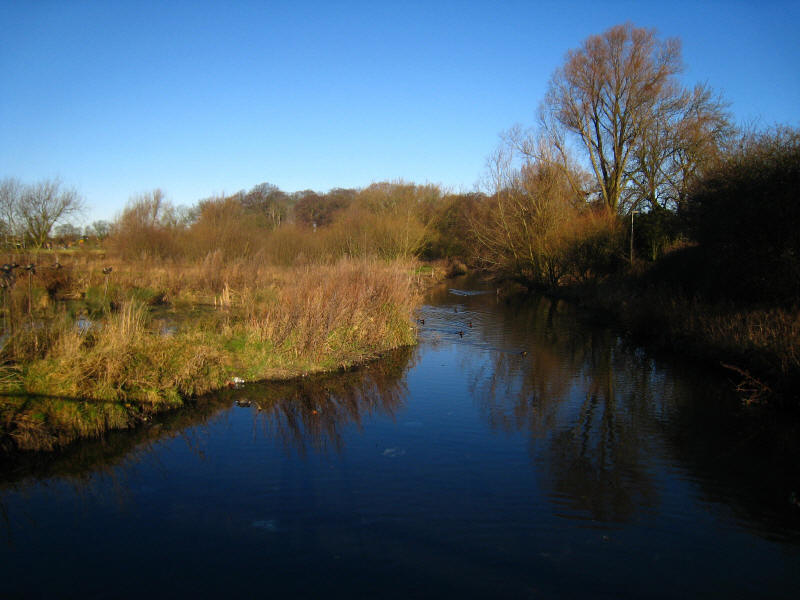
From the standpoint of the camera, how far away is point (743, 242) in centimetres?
1083

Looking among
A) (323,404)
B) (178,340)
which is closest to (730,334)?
(323,404)

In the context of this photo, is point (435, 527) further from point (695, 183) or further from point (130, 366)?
point (695, 183)

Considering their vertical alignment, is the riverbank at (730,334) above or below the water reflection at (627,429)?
above

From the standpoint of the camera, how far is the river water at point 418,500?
4.22 m

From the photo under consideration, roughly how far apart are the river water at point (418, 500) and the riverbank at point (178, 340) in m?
0.44

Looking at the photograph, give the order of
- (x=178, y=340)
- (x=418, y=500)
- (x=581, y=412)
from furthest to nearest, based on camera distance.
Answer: (x=178, y=340) < (x=581, y=412) < (x=418, y=500)

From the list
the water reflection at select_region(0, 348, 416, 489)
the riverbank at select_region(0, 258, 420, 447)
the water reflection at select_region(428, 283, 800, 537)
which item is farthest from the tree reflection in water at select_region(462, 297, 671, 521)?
the riverbank at select_region(0, 258, 420, 447)

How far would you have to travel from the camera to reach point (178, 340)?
8.86 metres

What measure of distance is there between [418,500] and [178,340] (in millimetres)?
5366

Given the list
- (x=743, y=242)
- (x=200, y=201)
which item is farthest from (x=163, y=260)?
(x=743, y=242)

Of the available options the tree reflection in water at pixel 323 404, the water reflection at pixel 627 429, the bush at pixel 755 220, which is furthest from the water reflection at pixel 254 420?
the bush at pixel 755 220

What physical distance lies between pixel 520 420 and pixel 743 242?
6634 mm

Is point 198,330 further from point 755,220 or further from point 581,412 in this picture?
point 755,220

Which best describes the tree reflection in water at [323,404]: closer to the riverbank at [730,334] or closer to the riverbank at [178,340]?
the riverbank at [178,340]
